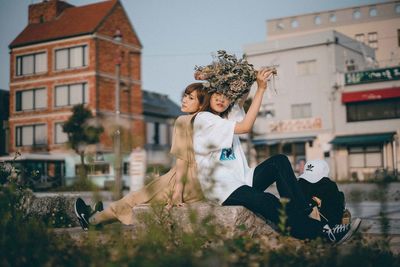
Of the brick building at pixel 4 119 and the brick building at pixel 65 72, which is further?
the brick building at pixel 4 119

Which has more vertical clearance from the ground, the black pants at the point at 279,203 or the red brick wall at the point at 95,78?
the red brick wall at the point at 95,78

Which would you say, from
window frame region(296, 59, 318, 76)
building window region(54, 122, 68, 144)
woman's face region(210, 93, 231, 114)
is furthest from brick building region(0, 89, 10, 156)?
woman's face region(210, 93, 231, 114)

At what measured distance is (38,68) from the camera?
4334 centimetres

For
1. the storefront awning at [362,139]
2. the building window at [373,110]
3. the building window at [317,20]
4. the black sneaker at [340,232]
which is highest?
the building window at [317,20]

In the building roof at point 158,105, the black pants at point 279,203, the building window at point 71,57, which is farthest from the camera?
the building roof at point 158,105

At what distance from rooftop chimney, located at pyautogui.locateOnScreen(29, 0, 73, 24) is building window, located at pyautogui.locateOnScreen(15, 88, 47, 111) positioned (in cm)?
622

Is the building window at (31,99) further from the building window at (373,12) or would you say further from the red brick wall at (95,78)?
the building window at (373,12)

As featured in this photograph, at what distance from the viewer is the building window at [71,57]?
4094cm

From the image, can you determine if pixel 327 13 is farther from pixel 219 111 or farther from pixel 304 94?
pixel 219 111

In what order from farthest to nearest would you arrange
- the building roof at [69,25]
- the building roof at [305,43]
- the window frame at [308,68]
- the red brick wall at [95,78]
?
the building roof at [69,25] → the red brick wall at [95,78] → the window frame at [308,68] → the building roof at [305,43]

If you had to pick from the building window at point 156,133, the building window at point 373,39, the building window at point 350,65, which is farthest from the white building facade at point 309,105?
the building window at point 156,133

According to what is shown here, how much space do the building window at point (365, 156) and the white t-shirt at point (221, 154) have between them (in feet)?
108

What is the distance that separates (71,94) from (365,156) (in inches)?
864

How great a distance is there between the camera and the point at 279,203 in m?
4.09
